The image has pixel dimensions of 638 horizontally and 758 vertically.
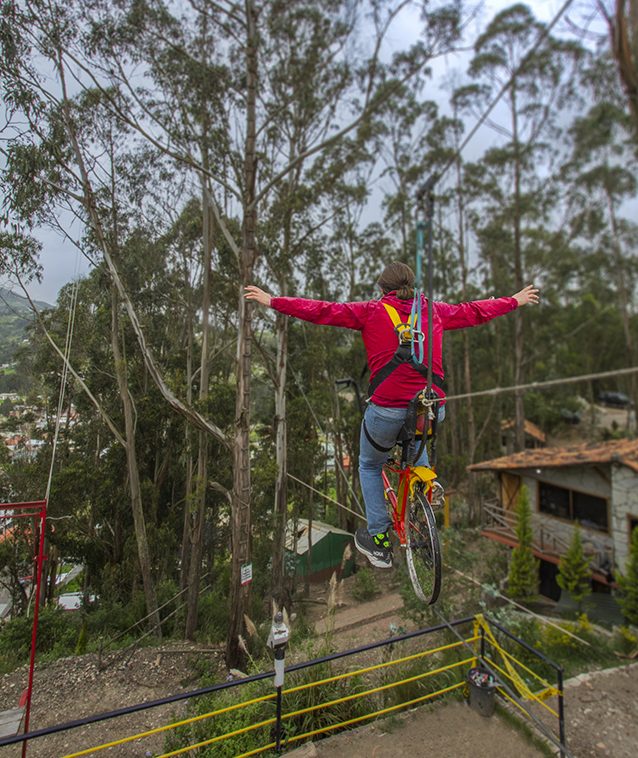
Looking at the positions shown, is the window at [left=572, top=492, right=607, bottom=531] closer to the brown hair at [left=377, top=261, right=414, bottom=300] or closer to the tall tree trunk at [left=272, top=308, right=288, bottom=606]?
the tall tree trunk at [left=272, top=308, right=288, bottom=606]

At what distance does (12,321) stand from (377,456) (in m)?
5.35

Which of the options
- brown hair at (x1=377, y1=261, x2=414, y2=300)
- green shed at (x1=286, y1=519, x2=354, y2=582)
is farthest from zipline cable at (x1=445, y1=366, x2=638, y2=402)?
green shed at (x1=286, y1=519, x2=354, y2=582)

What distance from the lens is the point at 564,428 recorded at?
92.7 ft

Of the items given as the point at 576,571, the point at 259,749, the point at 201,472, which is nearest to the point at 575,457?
the point at 576,571

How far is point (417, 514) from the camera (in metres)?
2.63

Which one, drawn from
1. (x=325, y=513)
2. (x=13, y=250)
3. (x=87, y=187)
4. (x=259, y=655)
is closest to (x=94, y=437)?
(x=13, y=250)

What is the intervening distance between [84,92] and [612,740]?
1162 centimetres

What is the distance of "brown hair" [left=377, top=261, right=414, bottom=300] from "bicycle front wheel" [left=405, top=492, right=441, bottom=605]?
1119 millimetres

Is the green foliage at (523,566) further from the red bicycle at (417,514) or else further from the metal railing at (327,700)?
the red bicycle at (417,514)

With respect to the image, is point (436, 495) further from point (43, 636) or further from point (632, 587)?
point (632, 587)

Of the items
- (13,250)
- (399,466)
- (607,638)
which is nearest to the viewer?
(399,466)

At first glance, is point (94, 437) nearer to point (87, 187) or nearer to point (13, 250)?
point (13, 250)

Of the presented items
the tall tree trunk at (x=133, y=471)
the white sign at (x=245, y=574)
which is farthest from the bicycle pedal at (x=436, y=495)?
the tall tree trunk at (x=133, y=471)

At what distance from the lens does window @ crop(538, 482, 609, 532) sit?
10.9m
